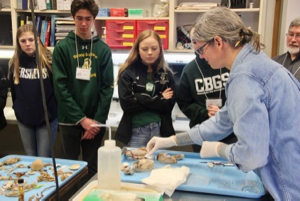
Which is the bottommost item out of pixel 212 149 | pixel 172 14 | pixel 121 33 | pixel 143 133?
pixel 143 133

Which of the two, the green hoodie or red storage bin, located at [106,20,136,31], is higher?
red storage bin, located at [106,20,136,31]

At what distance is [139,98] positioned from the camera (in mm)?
2051

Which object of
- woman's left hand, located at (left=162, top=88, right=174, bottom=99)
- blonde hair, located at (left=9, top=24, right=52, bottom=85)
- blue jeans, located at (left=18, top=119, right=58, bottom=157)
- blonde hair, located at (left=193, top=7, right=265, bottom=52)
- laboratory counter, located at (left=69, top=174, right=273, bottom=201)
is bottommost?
blue jeans, located at (left=18, top=119, right=58, bottom=157)

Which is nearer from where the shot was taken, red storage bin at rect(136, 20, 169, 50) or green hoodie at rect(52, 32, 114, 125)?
green hoodie at rect(52, 32, 114, 125)

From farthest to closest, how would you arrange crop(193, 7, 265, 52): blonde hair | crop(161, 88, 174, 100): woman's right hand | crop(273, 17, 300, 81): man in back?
crop(273, 17, 300, 81): man in back, crop(161, 88, 174, 100): woman's right hand, crop(193, 7, 265, 52): blonde hair

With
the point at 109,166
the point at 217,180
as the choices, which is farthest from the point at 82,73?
the point at 217,180

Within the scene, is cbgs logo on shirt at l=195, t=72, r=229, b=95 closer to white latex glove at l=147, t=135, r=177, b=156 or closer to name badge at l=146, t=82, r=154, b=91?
name badge at l=146, t=82, r=154, b=91

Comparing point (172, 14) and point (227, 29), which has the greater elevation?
point (172, 14)

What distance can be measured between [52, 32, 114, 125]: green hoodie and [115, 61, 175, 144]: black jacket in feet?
0.59

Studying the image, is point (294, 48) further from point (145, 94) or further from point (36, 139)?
point (36, 139)

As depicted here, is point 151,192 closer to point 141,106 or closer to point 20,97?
point 141,106

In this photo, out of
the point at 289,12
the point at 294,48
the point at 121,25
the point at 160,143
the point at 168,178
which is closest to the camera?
the point at 168,178

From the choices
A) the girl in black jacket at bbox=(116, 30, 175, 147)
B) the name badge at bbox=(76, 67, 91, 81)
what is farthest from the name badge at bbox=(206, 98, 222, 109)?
the name badge at bbox=(76, 67, 91, 81)

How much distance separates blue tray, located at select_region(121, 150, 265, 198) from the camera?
1.16 metres
